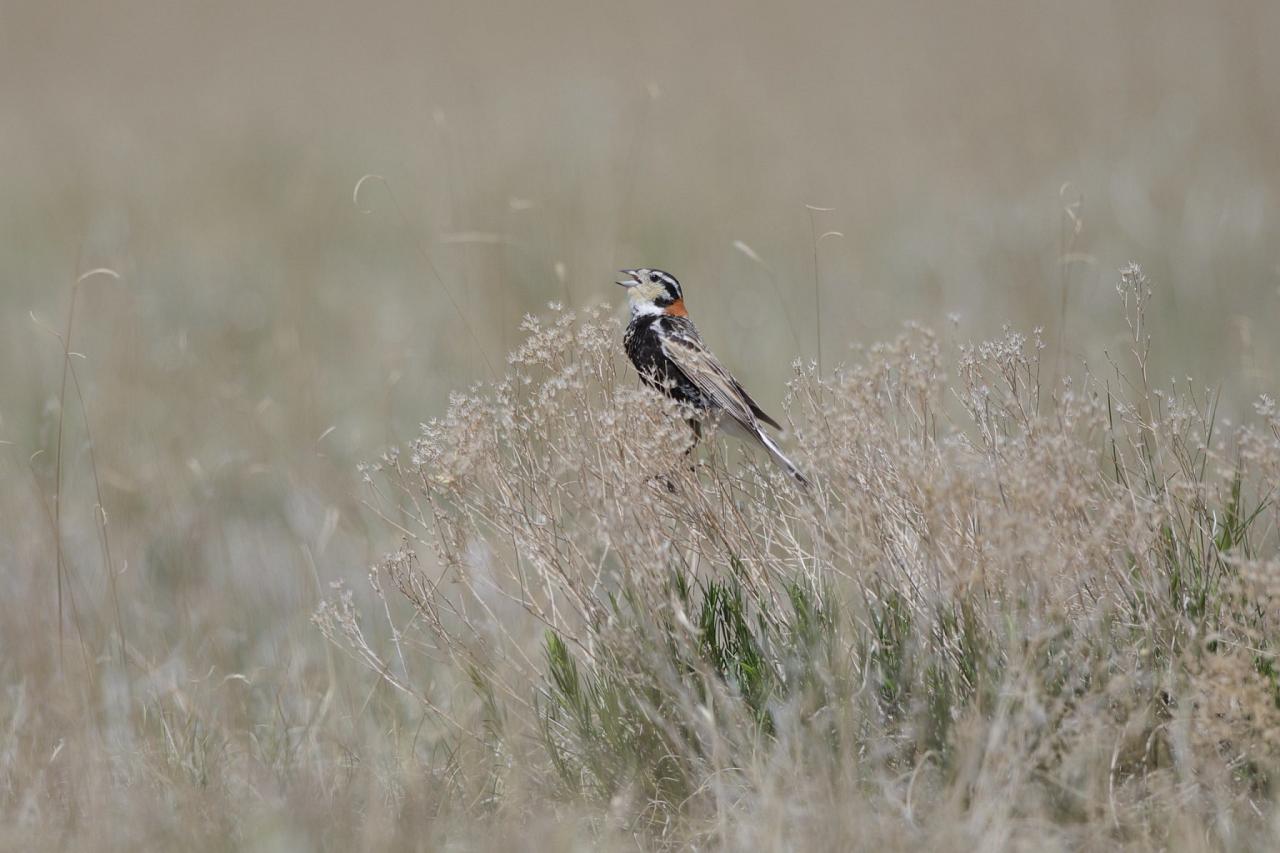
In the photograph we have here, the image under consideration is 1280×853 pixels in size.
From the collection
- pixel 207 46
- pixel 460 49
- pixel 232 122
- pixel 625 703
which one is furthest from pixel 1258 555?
pixel 207 46

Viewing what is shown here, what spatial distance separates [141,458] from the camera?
702cm

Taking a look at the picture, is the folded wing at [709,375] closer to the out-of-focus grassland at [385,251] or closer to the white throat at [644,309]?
the white throat at [644,309]

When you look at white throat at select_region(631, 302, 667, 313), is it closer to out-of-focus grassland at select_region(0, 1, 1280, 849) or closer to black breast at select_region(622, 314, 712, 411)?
black breast at select_region(622, 314, 712, 411)

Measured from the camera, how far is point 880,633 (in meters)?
3.61

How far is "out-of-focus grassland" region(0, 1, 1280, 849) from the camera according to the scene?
4543mm

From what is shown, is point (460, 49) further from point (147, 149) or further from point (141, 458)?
point (141, 458)

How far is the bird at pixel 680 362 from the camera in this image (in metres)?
4.82

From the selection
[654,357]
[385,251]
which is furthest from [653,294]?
[385,251]

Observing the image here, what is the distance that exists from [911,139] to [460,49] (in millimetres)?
5204

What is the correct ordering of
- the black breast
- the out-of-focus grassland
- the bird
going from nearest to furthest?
the out-of-focus grassland
the bird
the black breast

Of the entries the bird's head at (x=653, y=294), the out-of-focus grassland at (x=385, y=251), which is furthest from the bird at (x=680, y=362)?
the out-of-focus grassland at (x=385, y=251)

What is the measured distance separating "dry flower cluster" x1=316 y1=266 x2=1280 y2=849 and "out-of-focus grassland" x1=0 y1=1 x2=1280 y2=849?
0.53m

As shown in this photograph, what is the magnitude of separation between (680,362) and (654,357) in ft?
0.88

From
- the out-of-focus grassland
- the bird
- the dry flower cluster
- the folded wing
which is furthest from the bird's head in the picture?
the dry flower cluster
